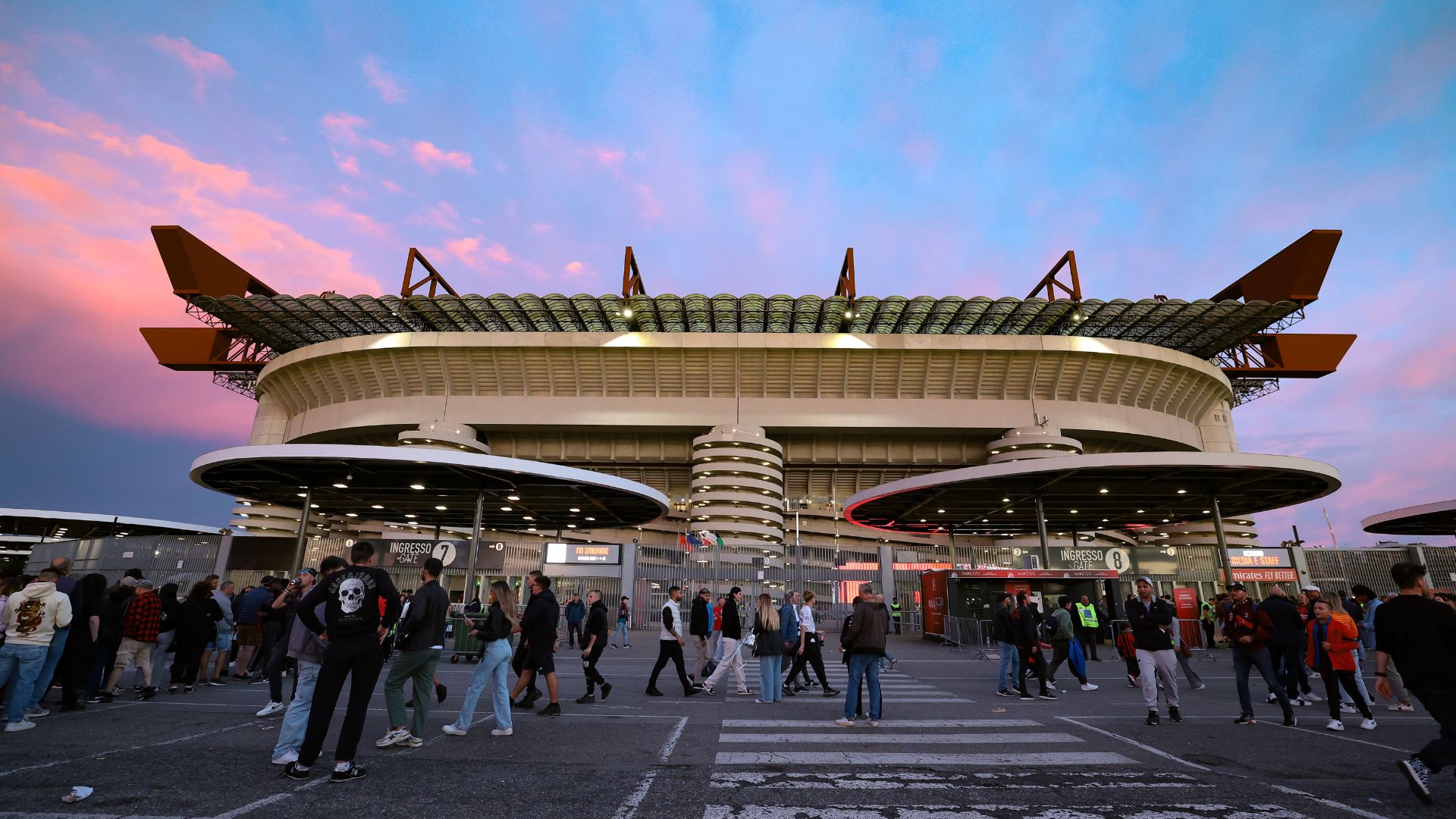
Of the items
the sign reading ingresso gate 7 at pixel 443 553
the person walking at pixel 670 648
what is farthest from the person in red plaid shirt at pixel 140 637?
the sign reading ingresso gate 7 at pixel 443 553

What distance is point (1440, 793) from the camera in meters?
5.03

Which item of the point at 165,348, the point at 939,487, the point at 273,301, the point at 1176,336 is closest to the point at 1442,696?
the point at 939,487

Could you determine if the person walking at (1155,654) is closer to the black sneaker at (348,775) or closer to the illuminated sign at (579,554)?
the black sneaker at (348,775)

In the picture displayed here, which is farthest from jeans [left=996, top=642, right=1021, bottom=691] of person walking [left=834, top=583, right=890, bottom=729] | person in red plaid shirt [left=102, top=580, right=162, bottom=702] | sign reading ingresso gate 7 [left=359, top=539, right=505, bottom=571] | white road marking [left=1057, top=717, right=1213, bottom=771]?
sign reading ingresso gate 7 [left=359, top=539, right=505, bottom=571]

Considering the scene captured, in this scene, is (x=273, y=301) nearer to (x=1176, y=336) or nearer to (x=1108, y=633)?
(x=1108, y=633)

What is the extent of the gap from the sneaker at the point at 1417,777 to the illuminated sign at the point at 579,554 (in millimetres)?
20957

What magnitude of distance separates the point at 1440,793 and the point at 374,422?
50.4 m

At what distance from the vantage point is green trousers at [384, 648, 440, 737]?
6.32 m

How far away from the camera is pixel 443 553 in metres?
21.1

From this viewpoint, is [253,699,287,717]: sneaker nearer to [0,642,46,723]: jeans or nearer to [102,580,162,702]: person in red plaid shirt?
[0,642,46,723]: jeans

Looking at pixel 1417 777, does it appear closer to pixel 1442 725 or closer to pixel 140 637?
pixel 1442 725

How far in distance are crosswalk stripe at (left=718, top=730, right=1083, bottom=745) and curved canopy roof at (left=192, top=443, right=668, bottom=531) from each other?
50.6ft

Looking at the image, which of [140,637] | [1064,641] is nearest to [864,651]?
[1064,641]

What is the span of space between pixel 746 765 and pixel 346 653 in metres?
3.63
